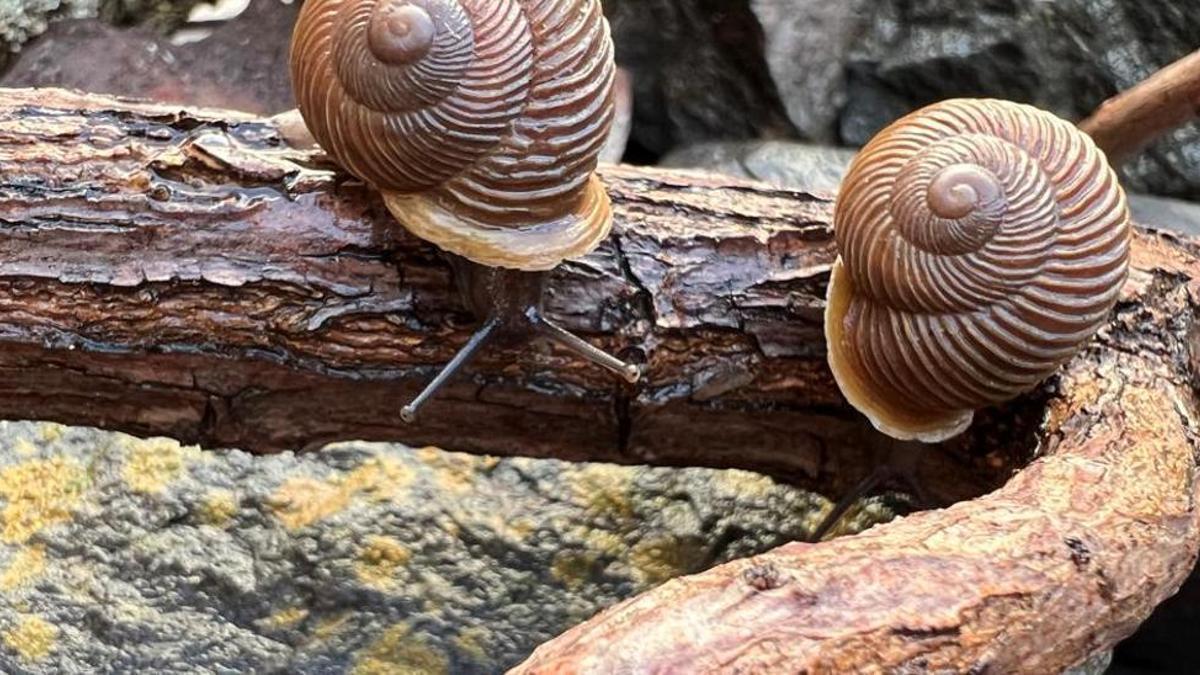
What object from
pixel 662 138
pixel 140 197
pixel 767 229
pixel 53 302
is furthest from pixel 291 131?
pixel 662 138

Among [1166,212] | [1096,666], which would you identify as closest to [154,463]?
[1096,666]

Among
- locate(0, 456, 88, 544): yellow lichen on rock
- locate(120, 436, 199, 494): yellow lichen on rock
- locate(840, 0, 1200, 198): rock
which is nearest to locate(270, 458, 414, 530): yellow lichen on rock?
locate(120, 436, 199, 494): yellow lichen on rock

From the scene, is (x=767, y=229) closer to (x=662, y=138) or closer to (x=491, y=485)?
(x=491, y=485)

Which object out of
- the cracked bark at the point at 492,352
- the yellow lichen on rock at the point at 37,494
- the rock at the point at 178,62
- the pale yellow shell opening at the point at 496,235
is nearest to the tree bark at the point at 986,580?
the cracked bark at the point at 492,352

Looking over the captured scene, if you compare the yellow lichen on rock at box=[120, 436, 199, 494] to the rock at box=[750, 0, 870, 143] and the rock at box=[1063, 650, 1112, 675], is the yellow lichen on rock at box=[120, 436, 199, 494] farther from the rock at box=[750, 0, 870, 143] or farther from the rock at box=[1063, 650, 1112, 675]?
the rock at box=[1063, 650, 1112, 675]

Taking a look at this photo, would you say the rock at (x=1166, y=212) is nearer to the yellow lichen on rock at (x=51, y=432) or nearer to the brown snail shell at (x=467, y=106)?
the brown snail shell at (x=467, y=106)

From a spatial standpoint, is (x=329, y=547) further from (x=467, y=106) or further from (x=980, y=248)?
(x=980, y=248)
